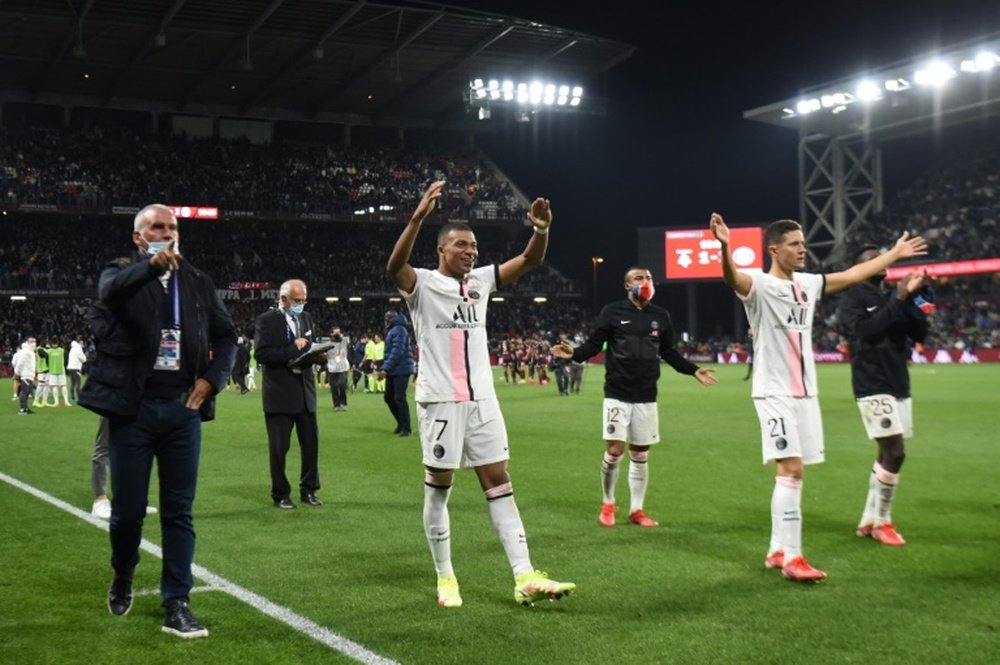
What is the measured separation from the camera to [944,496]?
32.7 ft

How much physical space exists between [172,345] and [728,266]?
134 inches

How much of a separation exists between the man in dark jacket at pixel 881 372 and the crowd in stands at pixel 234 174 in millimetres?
49584

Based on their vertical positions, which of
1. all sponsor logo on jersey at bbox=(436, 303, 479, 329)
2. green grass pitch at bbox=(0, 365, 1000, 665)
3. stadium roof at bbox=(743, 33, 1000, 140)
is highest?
stadium roof at bbox=(743, 33, 1000, 140)

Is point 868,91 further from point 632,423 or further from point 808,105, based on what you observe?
point 632,423

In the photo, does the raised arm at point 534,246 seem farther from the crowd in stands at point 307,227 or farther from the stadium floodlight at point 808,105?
the stadium floodlight at point 808,105

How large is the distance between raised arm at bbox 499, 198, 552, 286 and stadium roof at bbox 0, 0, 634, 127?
37.1m

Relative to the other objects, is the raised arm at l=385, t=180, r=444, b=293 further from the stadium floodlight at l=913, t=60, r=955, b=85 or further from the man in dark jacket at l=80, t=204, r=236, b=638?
the stadium floodlight at l=913, t=60, r=955, b=85

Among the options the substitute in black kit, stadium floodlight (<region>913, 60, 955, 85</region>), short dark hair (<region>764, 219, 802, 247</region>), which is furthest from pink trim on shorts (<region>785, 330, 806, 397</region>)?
stadium floodlight (<region>913, 60, 955, 85</region>)

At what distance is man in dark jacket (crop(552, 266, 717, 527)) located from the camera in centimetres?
853

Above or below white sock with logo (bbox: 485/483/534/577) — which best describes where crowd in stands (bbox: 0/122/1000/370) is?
above

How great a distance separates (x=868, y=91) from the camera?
4950 cm

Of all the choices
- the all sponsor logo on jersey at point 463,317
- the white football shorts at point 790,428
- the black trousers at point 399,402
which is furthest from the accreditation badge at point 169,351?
the black trousers at point 399,402

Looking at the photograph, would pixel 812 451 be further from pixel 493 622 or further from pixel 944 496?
pixel 944 496

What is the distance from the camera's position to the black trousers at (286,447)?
31.4ft
